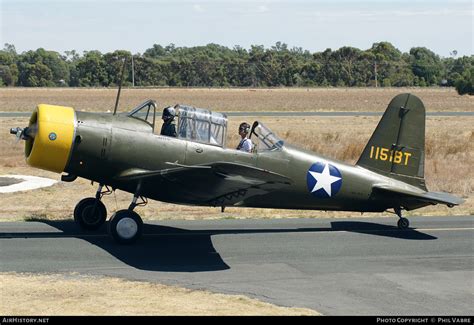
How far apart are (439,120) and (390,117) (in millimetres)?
33712

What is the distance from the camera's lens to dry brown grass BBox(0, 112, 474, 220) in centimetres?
1739

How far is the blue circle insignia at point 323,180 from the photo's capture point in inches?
567

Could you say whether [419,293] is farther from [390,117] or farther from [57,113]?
[57,113]

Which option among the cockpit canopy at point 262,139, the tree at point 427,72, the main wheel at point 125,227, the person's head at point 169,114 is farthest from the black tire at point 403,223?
the tree at point 427,72

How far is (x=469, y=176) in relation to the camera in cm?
2402

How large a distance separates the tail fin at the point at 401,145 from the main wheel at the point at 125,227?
4626 millimetres

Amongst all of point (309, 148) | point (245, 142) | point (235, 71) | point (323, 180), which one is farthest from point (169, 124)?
point (235, 71)

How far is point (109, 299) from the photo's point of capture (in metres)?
10.0

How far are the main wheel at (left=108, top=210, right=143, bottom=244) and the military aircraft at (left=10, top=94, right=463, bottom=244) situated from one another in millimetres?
17

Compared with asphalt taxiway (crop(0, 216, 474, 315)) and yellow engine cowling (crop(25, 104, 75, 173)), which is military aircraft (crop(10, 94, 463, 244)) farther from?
asphalt taxiway (crop(0, 216, 474, 315))

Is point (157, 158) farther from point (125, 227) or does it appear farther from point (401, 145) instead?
point (401, 145)

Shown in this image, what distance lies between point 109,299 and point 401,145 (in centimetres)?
735

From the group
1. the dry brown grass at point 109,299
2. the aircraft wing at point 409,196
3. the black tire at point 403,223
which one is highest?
the aircraft wing at point 409,196

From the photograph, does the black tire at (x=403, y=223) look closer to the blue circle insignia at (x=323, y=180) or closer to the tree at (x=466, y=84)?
the blue circle insignia at (x=323, y=180)
